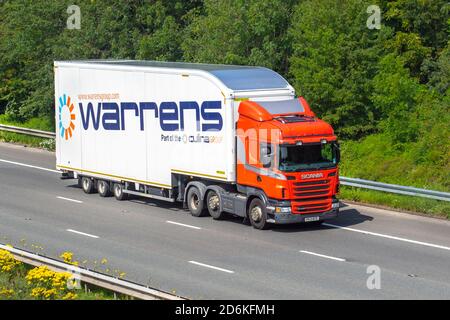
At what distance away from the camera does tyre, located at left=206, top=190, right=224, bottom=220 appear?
27.6 meters

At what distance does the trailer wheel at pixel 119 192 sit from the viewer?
102 ft

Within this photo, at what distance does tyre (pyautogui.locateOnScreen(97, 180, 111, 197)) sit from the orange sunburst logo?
207 cm

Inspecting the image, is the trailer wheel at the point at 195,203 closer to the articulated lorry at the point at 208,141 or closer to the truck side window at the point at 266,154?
the articulated lorry at the point at 208,141

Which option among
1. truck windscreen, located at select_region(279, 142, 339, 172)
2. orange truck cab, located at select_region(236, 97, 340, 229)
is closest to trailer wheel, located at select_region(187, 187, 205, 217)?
orange truck cab, located at select_region(236, 97, 340, 229)

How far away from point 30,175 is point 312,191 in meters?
14.0

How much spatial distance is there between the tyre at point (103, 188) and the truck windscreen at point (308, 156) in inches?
313

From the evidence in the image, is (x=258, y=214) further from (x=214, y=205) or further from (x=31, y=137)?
(x=31, y=137)

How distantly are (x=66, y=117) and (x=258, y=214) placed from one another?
9.44 metres

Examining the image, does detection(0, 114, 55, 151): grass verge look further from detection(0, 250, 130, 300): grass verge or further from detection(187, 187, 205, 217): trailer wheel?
detection(0, 250, 130, 300): grass verge

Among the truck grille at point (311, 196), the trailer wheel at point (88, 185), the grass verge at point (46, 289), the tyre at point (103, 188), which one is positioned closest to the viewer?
the grass verge at point (46, 289)

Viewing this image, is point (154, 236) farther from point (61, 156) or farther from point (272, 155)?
point (61, 156)

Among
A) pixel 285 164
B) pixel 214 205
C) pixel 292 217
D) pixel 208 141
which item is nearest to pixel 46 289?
pixel 292 217

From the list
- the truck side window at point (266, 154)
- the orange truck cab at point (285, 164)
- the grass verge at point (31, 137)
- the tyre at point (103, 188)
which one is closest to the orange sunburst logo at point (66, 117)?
the tyre at point (103, 188)
